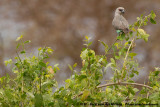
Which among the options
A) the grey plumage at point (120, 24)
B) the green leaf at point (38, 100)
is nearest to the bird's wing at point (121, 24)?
the grey plumage at point (120, 24)

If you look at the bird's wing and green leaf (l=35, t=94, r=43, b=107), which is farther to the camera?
the bird's wing

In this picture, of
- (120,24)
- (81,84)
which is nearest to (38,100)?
(81,84)

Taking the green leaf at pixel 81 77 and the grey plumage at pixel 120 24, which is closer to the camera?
the green leaf at pixel 81 77

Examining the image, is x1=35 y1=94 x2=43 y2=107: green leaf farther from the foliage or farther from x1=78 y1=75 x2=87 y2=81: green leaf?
x1=78 y1=75 x2=87 y2=81: green leaf

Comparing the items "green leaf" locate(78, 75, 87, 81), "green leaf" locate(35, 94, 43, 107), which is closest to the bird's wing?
"green leaf" locate(78, 75, 87, 81)

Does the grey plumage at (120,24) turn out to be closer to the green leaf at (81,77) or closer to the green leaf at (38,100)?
the green leaf at (81,77)

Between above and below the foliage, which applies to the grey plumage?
above

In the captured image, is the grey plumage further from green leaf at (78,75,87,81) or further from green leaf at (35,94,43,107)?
green leaf at (35,94,43,107)

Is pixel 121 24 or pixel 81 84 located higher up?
pixel 121 24

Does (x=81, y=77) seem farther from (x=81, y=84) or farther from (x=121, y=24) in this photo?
(x=121, y=24)

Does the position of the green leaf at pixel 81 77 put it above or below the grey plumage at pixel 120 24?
below

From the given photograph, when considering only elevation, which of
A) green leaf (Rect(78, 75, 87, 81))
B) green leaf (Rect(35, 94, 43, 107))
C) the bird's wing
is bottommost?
green leaf (Rect(35, 94, 43, 107))

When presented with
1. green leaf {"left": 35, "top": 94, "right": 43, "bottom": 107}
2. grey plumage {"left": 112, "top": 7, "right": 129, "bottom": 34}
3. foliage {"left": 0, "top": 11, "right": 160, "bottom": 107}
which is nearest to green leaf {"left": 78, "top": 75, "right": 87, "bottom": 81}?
foliage {"left": 0, "top": 11, "right": 160, "bottom": 107}

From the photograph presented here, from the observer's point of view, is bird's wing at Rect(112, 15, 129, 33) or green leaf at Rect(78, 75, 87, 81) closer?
green leaf at Rect(78, 75, 87, 81)
